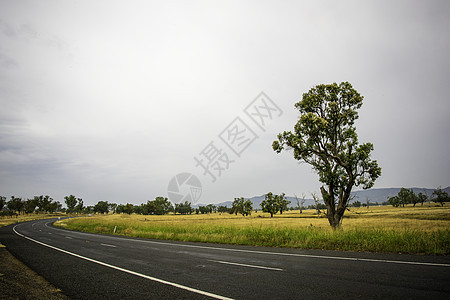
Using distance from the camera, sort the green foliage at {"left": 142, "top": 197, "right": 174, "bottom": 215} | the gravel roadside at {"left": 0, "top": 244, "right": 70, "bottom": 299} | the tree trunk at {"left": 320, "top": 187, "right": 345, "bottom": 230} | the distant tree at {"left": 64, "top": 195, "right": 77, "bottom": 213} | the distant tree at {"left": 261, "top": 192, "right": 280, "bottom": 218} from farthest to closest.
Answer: the distant tree at {"left": 64, "top": 195, "right": 77, "bottom": 213}, the green foliage at {"left": 142, "top": 197, "right": 174, "bottom": 215}, the distant tree at {"left": 261, "top": 192, "right": 280, "bottom": 218}, the tree trunk at {"left": 320, "top": 187, "right": 345, "bottom": 230}, the gravel roadside at {"left": 0, "top": 244, "right": 70, "bottom": 299}

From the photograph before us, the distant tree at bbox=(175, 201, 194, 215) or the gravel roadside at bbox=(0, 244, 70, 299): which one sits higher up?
the gravel roadside at bbox=(0, 244, 70, 299)

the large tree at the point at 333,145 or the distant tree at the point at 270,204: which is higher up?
the large tree at the point at 333,145

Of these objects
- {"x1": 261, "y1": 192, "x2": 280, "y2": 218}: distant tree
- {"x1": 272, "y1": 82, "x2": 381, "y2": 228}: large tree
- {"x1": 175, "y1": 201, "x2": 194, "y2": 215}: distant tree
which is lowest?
{"x1": 175, "y1": 201, "x2": 194, "y2": 215}: distant tree

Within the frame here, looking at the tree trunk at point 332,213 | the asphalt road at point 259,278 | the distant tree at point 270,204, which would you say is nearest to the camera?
the asphalt road at point 259,278

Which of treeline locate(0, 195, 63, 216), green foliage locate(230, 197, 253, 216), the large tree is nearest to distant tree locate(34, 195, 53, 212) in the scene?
treeline locate(0, 195, 63, 216)

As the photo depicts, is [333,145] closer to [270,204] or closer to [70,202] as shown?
[270,204]

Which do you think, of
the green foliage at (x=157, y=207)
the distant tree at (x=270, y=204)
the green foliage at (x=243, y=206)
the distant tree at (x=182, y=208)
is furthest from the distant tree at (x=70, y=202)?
the distant tree at (x=270, y=204)

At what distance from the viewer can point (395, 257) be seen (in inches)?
363

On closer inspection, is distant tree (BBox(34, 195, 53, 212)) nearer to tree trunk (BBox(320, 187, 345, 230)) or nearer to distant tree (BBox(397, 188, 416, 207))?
tree trunk (BBox(320, 187, 345, 230))

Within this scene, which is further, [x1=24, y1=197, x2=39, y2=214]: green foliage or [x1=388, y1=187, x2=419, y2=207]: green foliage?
[x1=24, y1=197, x2=39, y2=214]: green foliage

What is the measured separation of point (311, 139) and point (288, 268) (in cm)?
1615

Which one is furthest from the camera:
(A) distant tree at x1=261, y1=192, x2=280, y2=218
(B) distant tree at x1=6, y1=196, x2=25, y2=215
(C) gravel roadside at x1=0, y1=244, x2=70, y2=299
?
(B) distant tree at x1=6, y1=196, x2=25, y2=215

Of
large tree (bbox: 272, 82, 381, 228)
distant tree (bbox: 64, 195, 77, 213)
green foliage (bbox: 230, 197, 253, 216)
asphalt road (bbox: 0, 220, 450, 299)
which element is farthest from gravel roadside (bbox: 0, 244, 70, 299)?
distant tree (bbox: 64, 195, 77, 213)

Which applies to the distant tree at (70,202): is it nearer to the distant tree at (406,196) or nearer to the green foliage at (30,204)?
the green foliage at (30,204)
